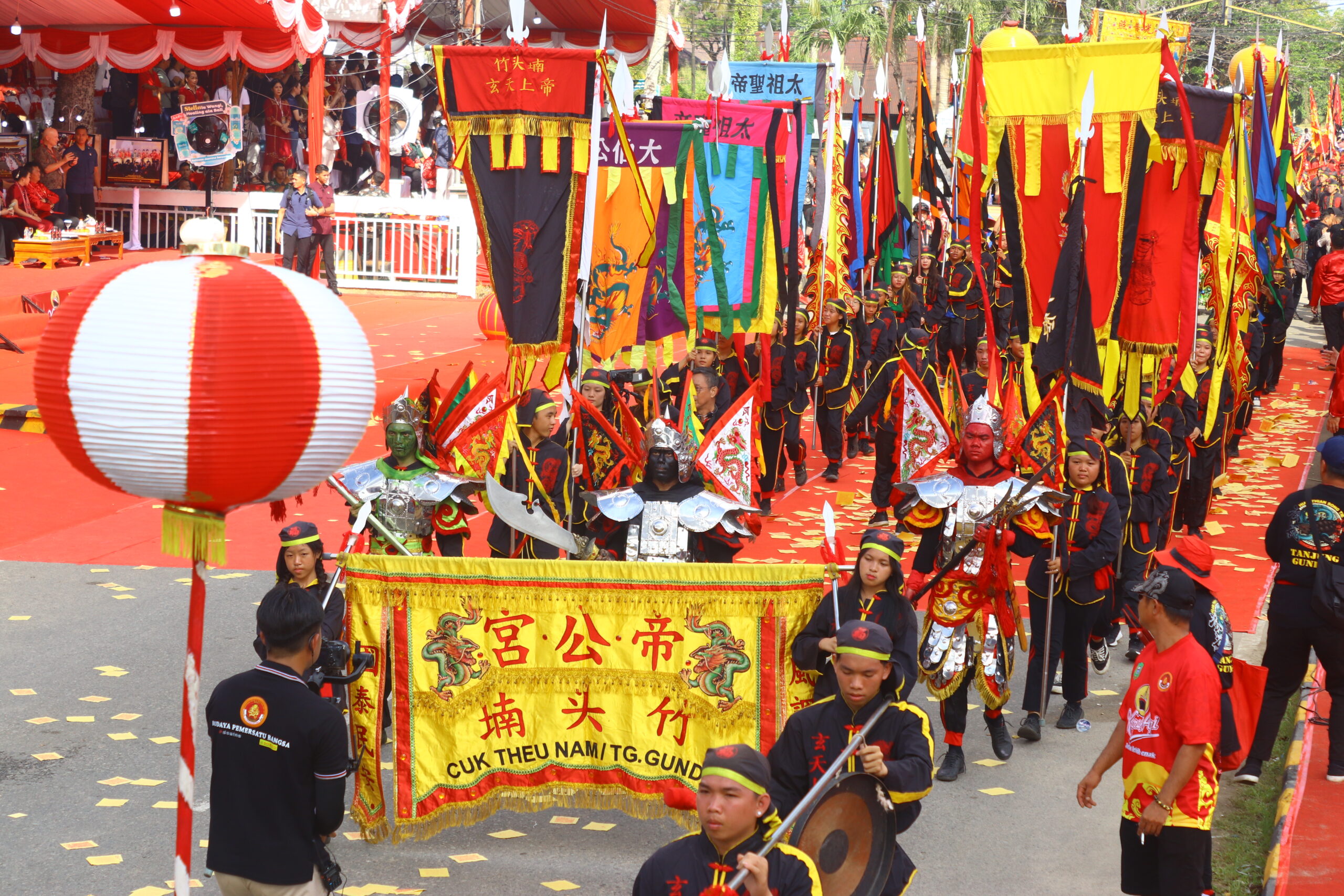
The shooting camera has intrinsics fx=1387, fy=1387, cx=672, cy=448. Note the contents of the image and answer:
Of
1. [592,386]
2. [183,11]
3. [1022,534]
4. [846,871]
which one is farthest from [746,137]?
[183,11]

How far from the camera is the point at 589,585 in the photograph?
599 cm

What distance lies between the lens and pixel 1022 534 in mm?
7656

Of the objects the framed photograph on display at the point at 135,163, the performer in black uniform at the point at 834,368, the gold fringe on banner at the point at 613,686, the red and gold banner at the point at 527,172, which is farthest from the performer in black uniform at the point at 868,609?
the framed photograph on display at the point at 135,163

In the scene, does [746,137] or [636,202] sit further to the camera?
[746,137]

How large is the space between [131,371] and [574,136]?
Result: 17.5ft

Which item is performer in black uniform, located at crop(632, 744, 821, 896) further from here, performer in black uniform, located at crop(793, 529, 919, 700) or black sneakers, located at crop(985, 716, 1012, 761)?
black sneakers, located at crop(985, 716, 1012, 761)

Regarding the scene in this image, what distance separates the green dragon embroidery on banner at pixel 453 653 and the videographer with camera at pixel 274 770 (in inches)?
68.5

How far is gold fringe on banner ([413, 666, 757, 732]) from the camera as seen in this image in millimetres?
5984

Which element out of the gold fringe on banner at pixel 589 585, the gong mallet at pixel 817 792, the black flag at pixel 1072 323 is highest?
the black flag at pixel 1072 323

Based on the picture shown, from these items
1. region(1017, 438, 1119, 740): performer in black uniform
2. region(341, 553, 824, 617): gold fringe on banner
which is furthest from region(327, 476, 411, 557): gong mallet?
region(1017, 438, 1119, 740): performer in black uniform

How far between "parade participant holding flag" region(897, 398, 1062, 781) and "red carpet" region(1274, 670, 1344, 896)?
1.45 m

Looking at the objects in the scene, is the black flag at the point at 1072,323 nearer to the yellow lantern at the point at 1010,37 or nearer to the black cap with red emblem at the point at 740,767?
the yellow lantern at the point at 1010,37

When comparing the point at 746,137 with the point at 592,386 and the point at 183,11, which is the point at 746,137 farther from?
the point at 183,11

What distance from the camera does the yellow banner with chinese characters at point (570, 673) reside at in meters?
5.95
